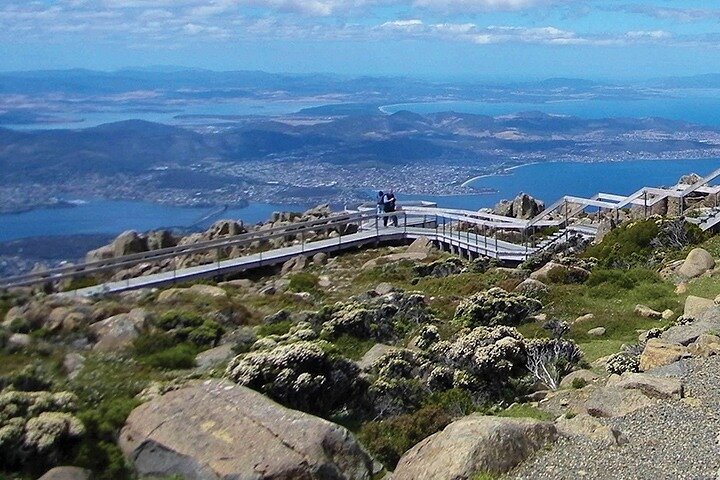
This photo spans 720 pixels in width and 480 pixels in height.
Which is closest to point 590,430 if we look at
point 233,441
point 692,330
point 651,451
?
point 651,451

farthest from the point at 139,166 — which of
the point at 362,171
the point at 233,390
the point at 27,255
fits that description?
the point at 233,390

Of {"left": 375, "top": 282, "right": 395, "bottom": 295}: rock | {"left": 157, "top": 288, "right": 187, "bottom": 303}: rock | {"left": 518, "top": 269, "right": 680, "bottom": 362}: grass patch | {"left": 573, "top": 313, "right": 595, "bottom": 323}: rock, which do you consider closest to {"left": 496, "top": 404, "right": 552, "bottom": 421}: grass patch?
{"left": 518, "top": 269, "right": 680, "bottom": 362}: grass patch

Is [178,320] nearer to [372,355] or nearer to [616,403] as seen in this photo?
[372,355]

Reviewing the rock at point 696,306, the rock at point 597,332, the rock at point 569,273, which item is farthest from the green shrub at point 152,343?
the rock at point 569,273

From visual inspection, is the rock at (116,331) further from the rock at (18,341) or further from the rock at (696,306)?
the rock at (696,306)

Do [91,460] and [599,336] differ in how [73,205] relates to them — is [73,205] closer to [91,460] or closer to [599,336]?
[599,336]

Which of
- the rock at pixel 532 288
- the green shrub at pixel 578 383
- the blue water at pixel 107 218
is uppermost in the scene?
the green shrub at pixel 578 383

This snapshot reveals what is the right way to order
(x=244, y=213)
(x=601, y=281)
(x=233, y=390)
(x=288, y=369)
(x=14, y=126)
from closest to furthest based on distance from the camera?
(x=233, y=390) < (x=288, y=369) < (x=601, y=281) < (x=244, y=213) < (x=14, y=126)

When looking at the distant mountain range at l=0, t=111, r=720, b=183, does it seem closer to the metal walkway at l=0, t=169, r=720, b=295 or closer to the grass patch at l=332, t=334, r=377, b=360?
the metal walkway at l=0, t=169, r=720, b=295
